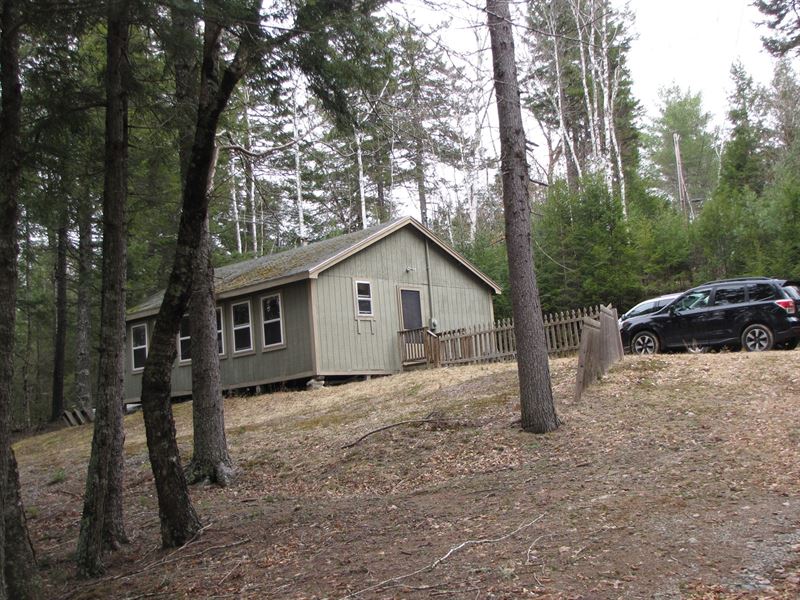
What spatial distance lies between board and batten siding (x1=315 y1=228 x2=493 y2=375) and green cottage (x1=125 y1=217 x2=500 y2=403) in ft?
0.10

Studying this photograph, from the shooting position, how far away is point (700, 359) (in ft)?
40.4

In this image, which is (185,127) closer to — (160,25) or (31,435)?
(160,25)

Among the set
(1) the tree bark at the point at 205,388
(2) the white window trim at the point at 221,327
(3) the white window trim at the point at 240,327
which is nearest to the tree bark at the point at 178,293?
(1) the tree bark at the point at 205,388

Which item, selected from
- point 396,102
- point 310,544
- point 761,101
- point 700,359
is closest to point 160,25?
point 396,102

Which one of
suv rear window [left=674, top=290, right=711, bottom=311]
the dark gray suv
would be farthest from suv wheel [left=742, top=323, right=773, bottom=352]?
suv rear window [left=674, top=290, right=711, bottom=311]

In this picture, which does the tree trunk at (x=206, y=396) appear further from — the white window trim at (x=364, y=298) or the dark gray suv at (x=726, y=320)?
the white window trim at (x=364, y=298)

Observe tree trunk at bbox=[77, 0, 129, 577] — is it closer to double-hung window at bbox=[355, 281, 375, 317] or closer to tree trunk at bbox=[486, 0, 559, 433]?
tree trunk at bbox=[486, 0, 559, 433]

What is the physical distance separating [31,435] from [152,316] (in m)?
6.47

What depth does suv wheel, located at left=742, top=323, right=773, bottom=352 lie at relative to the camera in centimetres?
1360

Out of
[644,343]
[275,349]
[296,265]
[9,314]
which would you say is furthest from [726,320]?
[9,314]

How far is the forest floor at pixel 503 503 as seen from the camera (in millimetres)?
4535

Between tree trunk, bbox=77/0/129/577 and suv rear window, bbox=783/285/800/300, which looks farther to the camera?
suv rear window, bbox=783/285/800/300

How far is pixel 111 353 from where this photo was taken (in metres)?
6.28

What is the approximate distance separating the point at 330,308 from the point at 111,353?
12.5 m
